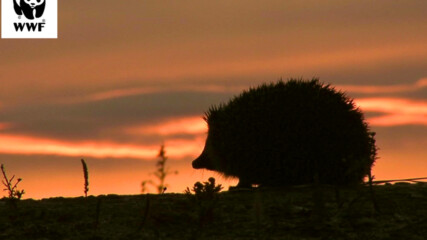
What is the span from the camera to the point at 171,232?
6.06m

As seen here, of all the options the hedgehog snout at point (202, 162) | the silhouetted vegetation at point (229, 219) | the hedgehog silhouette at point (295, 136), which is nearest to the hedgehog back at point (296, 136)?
the hedgehog silhouette at point (295, 136)

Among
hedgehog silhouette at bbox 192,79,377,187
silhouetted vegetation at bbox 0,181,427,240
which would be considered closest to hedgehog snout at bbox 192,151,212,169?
hedgehog silhouette at bbox 192,79,377,187

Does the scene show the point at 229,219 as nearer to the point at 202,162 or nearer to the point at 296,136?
the point at 296,136

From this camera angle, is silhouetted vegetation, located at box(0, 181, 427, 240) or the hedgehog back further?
the hedgehog back

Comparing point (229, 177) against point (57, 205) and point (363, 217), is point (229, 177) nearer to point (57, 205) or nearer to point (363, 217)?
point (57, 205)

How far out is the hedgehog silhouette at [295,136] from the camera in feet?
35.0

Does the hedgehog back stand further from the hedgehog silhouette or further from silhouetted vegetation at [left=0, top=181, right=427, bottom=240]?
silhouetted vegetation at [left=0, top=181, right=427, bottom=240]

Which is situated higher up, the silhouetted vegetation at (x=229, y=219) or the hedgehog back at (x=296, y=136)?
the hedgehog back at (x=296, y=136)

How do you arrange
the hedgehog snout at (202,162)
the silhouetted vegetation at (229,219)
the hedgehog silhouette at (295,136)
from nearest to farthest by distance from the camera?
the silhouetted vegetation at (229,219) → the hedgehog silhouette at (295,136) → the hedgehog snout at (202,162)

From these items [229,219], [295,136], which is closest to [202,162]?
[295,136]

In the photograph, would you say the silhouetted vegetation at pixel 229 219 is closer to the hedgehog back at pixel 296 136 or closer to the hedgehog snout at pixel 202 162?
the hedgehog back at pixel 296 136

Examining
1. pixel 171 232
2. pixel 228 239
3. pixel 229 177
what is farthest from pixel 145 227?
pixel 229 177

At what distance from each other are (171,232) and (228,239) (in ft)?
1.87

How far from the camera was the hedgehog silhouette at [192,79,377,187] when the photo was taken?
35.0ft
